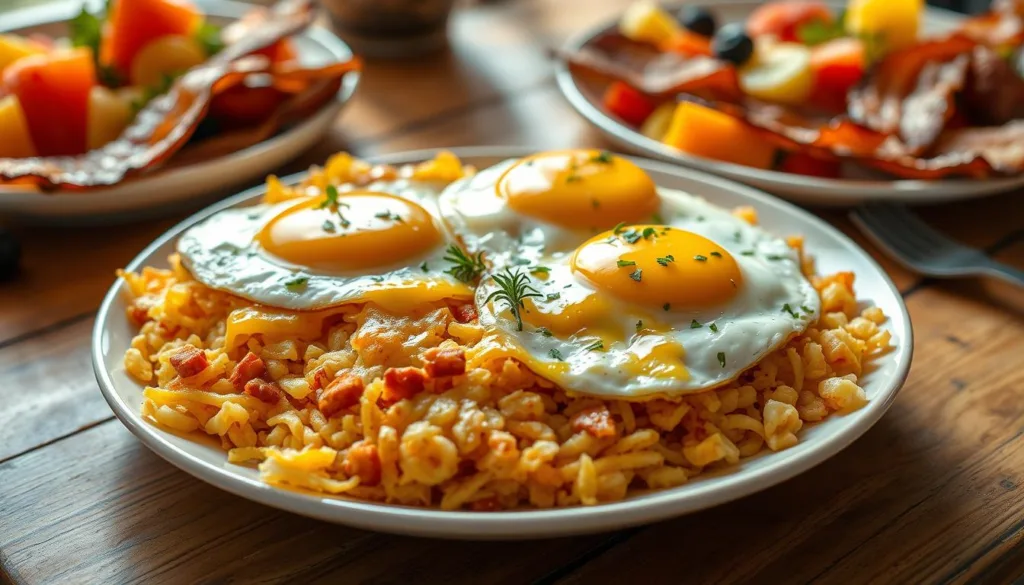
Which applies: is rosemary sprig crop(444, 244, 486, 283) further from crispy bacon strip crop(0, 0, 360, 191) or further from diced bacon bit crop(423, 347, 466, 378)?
crispy bacon strip crop(0, 0, 360, 191)

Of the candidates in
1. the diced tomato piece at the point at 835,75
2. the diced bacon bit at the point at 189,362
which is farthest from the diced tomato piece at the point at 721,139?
the diced bacon bit at the point at 189,362

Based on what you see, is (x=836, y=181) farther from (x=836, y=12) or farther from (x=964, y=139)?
(x=836, y=12)

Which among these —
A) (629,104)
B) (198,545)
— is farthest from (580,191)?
(629,104)

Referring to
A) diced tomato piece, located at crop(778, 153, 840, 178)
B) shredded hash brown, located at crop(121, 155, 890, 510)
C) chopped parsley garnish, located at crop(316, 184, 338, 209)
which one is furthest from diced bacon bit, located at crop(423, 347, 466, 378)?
diced tomato piece, located at crop(778, 153, 840, 178)

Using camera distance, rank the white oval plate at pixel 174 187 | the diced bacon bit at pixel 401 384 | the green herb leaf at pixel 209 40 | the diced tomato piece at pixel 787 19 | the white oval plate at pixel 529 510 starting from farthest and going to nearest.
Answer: the diced tomato piece at pixel 787 19
the green herb leaf at pixel 209 40
the white oval plate at pixel 174 187
the diced bacon bit at pixel 401 384
the white oval plate at pixel 529 510

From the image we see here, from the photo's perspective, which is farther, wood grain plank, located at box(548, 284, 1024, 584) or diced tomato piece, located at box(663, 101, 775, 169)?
diced tomato piece, located at box(663, 101, 775, 169)

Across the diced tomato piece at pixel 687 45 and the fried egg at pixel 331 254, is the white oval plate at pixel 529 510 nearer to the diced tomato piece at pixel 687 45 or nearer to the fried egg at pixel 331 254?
the fried egg at pixel 331 254
